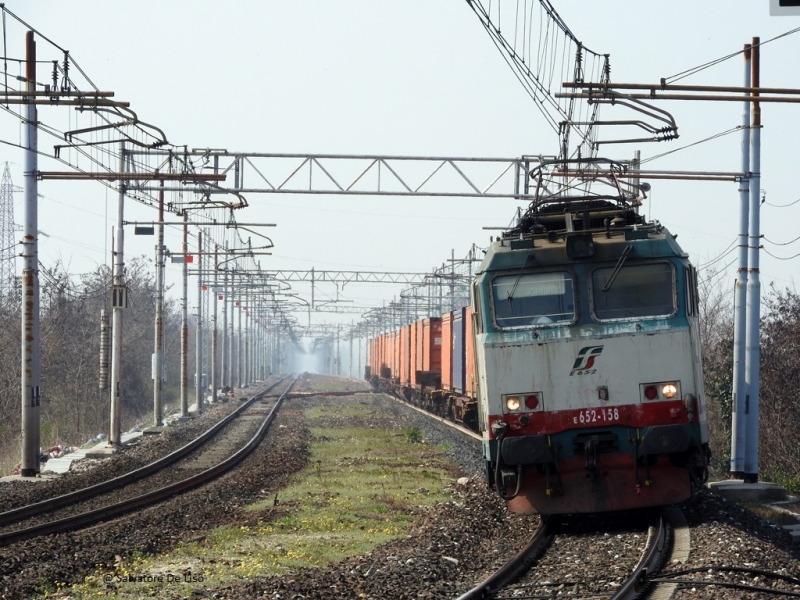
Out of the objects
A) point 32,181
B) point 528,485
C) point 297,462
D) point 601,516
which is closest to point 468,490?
point 601,516

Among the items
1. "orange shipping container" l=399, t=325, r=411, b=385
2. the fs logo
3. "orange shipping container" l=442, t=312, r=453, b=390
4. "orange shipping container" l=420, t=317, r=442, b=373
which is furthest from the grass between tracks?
"orange shipping container" l=399, t=325, r=411, b=385

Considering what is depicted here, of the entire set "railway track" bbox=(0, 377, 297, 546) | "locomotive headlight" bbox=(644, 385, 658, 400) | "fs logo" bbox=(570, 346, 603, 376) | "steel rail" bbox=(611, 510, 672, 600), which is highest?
"fs logo" bbox=(570, 346, 603, 376)

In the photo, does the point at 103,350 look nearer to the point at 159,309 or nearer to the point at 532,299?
the point at 159,309

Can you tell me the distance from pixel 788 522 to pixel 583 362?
4356 millimetres

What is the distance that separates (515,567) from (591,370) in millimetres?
2518

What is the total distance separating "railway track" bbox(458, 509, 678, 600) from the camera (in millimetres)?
8336

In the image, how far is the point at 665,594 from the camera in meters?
8.13

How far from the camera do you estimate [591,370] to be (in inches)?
438

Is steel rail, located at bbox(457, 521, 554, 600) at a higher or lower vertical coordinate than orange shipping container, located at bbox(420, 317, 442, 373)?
lower

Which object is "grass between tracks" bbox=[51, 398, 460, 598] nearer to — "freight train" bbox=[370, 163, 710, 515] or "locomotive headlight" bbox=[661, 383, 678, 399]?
"freight train" bbox=[370, 163, 710, 515]

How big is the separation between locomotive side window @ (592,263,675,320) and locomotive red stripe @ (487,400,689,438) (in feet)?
3.21

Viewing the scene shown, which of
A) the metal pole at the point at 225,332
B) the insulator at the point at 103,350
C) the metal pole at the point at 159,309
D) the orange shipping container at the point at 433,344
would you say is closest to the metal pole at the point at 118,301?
the insulator at the point at 103,350

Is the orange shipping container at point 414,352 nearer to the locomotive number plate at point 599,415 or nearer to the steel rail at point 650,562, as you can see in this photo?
the locomotive number plate at point 599,415

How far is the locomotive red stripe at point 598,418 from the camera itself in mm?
10938
